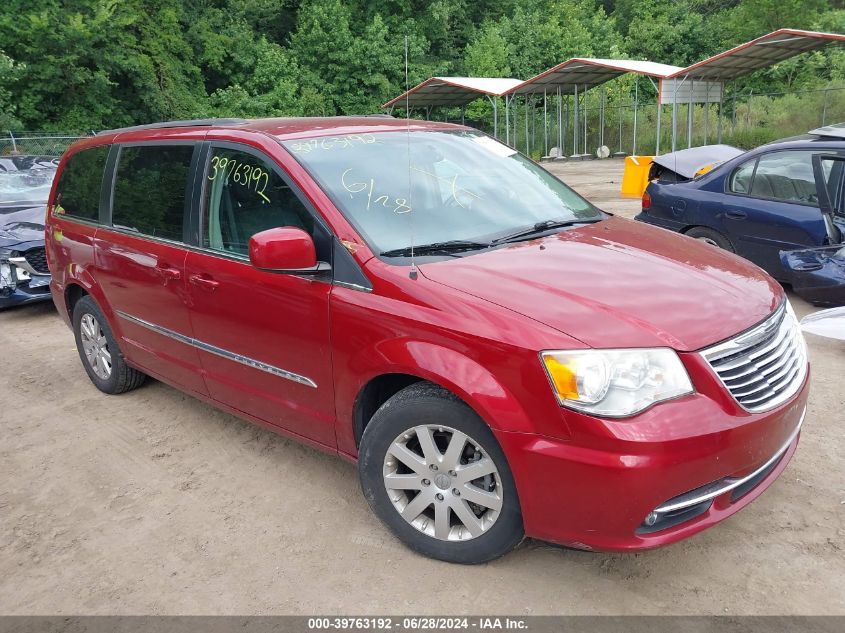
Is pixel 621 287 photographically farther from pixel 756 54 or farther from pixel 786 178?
pixel 756 54

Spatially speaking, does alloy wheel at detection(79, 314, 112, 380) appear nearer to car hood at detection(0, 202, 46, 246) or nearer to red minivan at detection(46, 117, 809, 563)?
red minivan at detection(46, 117, 809, 563)

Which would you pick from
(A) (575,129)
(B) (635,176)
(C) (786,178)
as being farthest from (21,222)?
(A) (575,129)

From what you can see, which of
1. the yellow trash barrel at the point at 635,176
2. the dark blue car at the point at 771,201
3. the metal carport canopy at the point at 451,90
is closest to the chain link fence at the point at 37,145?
the metal carport canopy at the point at 451,90

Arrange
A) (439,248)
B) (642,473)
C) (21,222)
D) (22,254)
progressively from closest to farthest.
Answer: (642,473) < (439,248) < (22,254) < (21,222)

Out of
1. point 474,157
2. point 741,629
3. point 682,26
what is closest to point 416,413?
point 741,629

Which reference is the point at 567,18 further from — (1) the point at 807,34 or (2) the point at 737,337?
(2) the point at 737,337

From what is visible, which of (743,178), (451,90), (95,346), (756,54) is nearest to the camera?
(95,346)

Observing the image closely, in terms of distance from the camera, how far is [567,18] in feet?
143

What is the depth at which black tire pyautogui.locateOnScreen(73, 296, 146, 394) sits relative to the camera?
4.72 metres

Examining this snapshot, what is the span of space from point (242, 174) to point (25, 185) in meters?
6.46

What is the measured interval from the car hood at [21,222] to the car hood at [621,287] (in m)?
6.03

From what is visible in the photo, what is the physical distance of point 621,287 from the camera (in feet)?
8.87

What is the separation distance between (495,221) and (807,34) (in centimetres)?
1852

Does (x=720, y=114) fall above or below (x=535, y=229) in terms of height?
below
